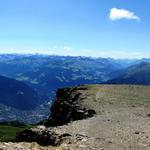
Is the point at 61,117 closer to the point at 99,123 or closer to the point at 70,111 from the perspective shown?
the point at 70,111

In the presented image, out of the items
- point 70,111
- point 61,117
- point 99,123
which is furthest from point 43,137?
point 61,117

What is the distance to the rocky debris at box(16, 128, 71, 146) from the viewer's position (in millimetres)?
28359

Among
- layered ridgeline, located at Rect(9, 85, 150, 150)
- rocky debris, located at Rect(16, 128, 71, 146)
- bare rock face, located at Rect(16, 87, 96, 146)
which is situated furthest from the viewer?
bare rock face, located at Rect(16, 87, 96, 146)

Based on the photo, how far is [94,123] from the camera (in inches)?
1468

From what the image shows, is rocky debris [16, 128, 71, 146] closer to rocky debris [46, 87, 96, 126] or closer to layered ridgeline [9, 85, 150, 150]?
layered ridgeline [9, 85, 150, 150]

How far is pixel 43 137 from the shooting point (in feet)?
98.3

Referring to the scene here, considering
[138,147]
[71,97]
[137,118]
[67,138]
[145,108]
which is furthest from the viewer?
[71,97]

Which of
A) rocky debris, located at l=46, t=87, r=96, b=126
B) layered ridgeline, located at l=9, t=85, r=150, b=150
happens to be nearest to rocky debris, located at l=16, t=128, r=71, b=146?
layered ridgeline, located at l=9, t=85, r=150, b=150

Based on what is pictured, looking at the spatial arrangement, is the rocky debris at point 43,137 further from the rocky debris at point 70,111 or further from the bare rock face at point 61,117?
the rocky debris at point 70,111

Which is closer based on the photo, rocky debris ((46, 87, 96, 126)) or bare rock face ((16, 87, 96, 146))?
bare rock face ((16, 87, 96, 146))

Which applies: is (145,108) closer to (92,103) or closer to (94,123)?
(92,103)

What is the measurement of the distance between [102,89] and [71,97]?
28.9ft

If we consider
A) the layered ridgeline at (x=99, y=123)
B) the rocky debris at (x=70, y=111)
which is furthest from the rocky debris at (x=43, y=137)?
the rocky debris at (x=70, y=111)

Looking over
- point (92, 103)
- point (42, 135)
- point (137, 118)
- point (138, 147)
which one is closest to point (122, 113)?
point (137, 118)
